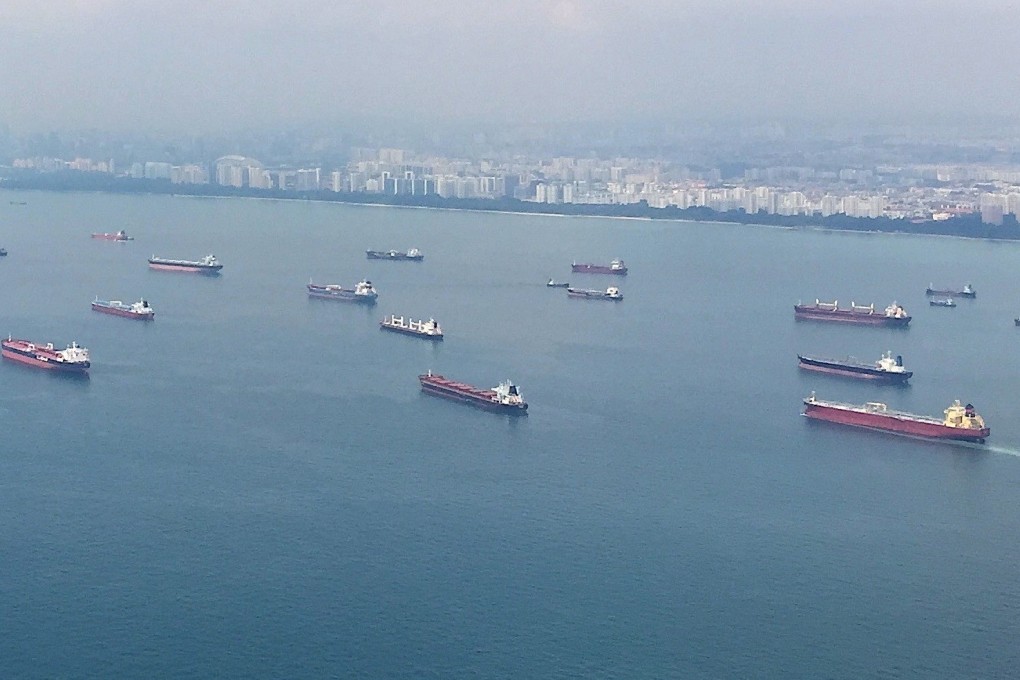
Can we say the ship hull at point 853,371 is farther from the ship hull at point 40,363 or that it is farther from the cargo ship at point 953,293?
the ship hull at point 40,363

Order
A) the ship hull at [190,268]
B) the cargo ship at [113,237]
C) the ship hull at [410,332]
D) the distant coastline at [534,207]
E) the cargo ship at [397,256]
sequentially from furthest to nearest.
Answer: the distant coastline at [534,207] < the cargo ship at [113,237] < the cargo ship at [397,256] < the ship hull at [190,268] < the ship hull at [410,332]

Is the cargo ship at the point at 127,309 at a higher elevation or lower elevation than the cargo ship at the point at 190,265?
lower

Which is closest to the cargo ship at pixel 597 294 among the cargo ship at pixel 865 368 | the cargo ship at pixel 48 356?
the cargo ship at pixel 865 368

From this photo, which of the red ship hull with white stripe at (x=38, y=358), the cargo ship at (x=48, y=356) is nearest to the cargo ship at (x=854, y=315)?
the cargo ship at (x=48, y=356)

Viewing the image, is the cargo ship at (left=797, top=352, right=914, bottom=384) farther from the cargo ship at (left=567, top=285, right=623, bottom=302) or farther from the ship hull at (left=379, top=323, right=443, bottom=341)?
the cargo ship at (left=567, top=285, right=623, bottom=302)

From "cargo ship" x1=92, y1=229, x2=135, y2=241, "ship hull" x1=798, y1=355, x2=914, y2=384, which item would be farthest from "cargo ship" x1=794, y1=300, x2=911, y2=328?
"cargo ship" x1=92, y1=229, x2=135, y2=241

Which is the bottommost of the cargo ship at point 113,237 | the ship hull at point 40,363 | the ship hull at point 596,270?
the ship hull at point 40,363

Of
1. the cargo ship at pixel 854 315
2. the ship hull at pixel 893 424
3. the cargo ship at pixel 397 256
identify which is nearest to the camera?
the ship hull at pixel 893 424

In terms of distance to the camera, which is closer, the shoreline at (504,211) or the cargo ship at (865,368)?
the cargo ship at (865,368)
